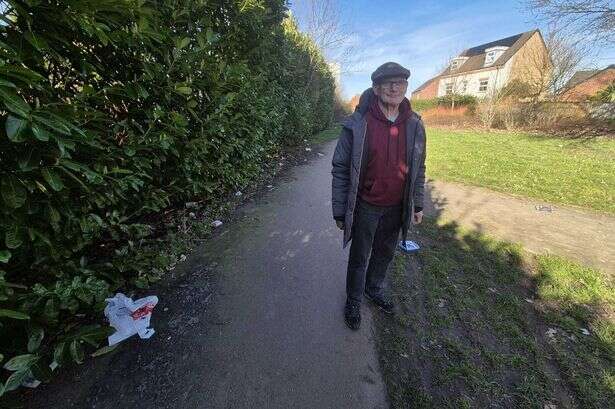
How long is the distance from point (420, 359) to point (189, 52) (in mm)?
3696

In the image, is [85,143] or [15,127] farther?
[85,143]

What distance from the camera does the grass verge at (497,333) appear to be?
231 centimetres

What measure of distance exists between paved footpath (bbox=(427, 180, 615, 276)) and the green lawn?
0.76 meters

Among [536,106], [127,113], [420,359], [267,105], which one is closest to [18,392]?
[127,113]

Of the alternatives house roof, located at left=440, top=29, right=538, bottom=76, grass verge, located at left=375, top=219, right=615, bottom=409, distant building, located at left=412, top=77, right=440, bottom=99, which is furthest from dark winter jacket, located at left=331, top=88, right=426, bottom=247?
distant building, located at left=412, top=77, right=440, bottom=99

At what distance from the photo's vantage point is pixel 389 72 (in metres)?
2.30

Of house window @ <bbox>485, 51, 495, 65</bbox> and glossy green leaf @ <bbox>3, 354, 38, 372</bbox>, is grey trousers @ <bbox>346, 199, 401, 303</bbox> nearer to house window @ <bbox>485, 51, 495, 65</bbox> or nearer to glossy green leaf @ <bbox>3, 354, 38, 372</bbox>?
glossy green leaf @ <bbox>3, 354, 38, 372</bbox>

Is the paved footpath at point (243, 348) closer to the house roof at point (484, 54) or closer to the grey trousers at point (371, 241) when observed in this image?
the grey trousers at point (371, 241)

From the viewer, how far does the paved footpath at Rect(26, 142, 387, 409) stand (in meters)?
2.13

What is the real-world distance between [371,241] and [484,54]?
4901 centimetres

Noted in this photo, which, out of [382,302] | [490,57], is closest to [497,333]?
[382,302]

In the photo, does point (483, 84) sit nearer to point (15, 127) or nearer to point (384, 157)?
point (384, 157)

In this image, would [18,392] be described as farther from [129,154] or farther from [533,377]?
[533,377]

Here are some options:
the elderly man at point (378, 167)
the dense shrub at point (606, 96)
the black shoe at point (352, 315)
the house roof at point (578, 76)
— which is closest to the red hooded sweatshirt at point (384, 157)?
the elderly man at point (378, 167)
